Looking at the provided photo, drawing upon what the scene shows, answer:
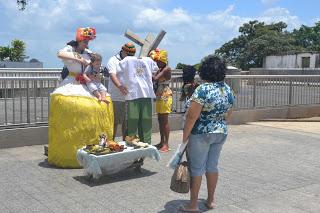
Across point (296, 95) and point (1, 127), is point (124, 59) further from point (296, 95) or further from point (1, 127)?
point (296, 95)

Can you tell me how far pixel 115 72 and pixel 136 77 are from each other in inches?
13.1

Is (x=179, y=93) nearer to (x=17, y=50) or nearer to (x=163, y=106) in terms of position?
(x=163, y=106)

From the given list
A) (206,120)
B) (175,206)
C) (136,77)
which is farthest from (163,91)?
(206,120)

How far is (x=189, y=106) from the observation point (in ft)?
16.6

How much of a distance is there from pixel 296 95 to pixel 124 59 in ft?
23.9

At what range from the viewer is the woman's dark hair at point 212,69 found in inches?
204

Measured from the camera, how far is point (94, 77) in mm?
7301

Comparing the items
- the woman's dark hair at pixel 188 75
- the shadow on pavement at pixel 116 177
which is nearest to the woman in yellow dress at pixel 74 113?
the shadow on pavement at pixel 116 177

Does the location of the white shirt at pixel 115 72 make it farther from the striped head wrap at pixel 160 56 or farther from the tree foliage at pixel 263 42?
the tree foliage at pixel 263 42

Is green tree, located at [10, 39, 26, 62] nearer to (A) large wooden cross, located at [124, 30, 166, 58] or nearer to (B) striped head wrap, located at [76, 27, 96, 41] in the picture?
(A) large wooden cross, located at [124, 30, 166, 58]

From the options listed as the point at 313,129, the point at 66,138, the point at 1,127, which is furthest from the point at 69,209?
the point at 313,129

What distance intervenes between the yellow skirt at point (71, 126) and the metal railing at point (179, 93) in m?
1.56

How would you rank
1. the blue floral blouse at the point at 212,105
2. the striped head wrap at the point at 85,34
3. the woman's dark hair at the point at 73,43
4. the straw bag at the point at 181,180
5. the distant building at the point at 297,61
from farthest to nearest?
1. the distant building at the point at 297,61
2. the woman's dark hair at the point at 73,43
3. the striped head wrap at the point at 85,34
4. the straw bag at the point at 181,180
5. the blue floral blouse at the point at 212,105

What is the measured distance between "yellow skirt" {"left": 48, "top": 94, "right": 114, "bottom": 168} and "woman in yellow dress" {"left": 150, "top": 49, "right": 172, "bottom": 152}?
61.2 inches
